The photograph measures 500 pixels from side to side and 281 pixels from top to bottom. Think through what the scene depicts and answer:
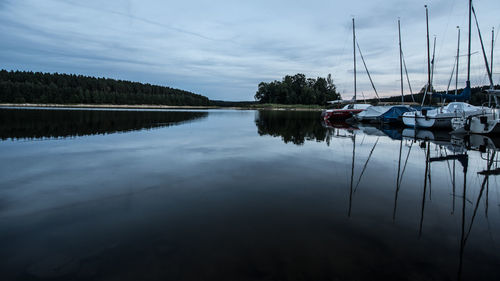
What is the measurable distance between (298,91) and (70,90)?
113m

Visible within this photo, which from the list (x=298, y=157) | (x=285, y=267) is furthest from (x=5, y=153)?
(x=285, y=267)

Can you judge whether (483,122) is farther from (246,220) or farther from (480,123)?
(246,220)

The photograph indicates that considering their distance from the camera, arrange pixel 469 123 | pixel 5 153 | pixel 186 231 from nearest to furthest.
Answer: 1. pixel 186 231
2. pixel 5 153
3. pixel 469 123

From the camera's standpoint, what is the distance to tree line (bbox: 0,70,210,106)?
119m

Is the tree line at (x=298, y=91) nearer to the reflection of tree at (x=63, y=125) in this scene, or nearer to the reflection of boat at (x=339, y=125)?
the reflection of boat at (x=339, y=125)

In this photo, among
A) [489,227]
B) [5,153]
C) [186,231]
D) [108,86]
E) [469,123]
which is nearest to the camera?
[186,231]

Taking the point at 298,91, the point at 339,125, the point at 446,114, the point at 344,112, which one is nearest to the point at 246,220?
the point at 446,114

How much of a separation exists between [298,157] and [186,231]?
26.0ft

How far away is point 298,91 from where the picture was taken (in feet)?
497

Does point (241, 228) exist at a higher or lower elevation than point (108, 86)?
lower

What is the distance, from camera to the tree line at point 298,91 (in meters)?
143

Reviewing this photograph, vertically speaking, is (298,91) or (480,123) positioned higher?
(298,91)

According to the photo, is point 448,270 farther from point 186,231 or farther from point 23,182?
point 23,182

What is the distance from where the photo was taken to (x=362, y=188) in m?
7.51
